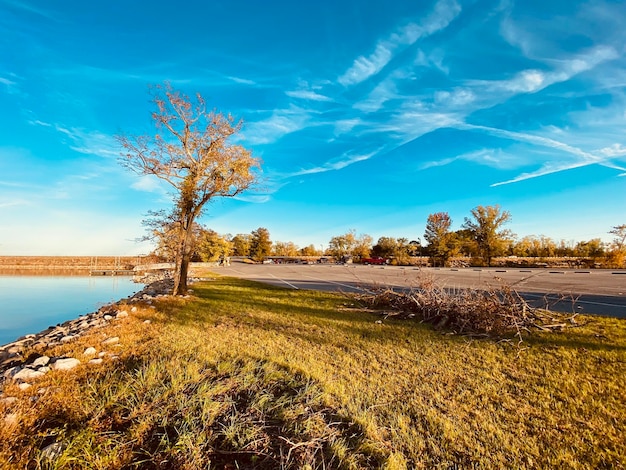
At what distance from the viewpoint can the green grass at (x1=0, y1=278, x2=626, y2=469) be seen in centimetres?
206

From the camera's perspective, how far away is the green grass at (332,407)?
6.76 ft

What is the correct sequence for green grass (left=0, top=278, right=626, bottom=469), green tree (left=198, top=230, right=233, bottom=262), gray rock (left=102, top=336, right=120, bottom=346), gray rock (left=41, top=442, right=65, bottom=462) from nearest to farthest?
1. gray rock (left=41, top=442, right=65, bottom=462)
2. green grass (left=0, top=278, right=626, bottom=469)
3. gray rock (left=102, top=336, right=120, bottom=346)
4. green tree (left=198, top=230, right=233, bottom=262)

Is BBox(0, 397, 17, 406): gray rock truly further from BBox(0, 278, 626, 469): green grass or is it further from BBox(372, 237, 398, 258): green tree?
BBox(372, 237, 398, 258): green tree

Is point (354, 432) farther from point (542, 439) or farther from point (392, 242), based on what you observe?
point (392, 242)

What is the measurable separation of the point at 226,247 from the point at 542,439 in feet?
151

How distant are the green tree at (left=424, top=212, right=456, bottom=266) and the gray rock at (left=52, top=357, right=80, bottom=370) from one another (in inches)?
1548

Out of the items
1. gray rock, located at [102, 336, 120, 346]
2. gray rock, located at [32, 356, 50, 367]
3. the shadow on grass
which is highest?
gray rock, located at [32, 356, 50, 367]

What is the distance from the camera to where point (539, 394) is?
10.2 ft

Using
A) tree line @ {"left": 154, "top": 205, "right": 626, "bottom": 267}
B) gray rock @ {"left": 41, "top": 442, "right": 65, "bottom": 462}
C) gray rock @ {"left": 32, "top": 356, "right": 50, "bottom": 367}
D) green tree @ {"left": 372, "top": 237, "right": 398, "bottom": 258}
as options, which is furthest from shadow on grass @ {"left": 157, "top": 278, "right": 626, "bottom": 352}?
green tree @ {"left": 372, "top": 237, "right": 398, "bottom": 258}

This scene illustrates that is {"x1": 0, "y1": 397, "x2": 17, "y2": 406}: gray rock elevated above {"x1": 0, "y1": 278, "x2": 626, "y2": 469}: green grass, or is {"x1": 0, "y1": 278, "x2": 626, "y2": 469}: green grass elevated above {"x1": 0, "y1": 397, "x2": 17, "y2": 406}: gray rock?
{"x1": 0, "y1": 397, "x2": 17, "y2": 406}: gray rock

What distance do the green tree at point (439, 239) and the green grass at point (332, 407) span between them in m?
35.4

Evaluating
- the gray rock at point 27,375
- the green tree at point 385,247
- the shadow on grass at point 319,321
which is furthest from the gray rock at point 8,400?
the green tree at point 385,247

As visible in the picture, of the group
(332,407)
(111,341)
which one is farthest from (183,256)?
(332,407)

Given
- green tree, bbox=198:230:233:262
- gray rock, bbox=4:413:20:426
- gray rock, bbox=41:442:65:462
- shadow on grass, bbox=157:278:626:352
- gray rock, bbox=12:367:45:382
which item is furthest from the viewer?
green tree, bbox=198:230:233:262
